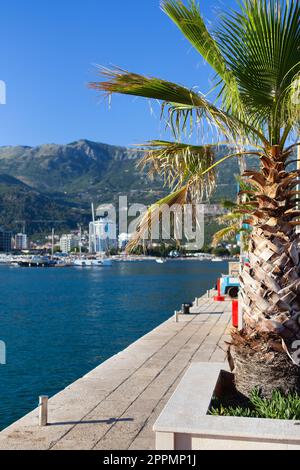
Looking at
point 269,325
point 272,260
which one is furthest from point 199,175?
point 269,325

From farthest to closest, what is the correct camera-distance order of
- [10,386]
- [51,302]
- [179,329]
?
[51,302] → [179,329] → [10,386]

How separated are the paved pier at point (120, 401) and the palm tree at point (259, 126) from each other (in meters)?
1.80

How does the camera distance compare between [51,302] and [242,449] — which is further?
[51,302]

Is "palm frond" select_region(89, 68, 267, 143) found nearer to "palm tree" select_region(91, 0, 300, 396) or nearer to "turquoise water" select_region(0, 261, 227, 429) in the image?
"palm tree" select_region(91, 0, 300, 396)

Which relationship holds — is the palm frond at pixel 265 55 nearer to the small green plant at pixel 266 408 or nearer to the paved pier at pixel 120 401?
the small green plant at pixel 266 408

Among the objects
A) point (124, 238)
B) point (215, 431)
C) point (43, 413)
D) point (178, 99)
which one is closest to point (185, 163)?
point (178, 99)

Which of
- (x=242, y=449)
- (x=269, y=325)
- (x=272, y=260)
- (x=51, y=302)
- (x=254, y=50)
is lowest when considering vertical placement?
(x=51, y=302)

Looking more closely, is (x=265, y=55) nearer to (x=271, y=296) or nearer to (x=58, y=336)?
(x=271, y=296)

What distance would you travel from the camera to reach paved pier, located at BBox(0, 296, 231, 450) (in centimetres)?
675

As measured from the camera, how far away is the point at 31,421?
7594 mm

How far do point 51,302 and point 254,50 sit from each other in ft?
158

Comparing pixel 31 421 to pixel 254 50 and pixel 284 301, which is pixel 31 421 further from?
pixel 254 50

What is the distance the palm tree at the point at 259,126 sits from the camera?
6.02 metres

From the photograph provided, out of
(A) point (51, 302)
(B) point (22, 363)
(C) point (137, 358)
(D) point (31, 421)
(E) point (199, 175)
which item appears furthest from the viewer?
(A) point (51, 302)
